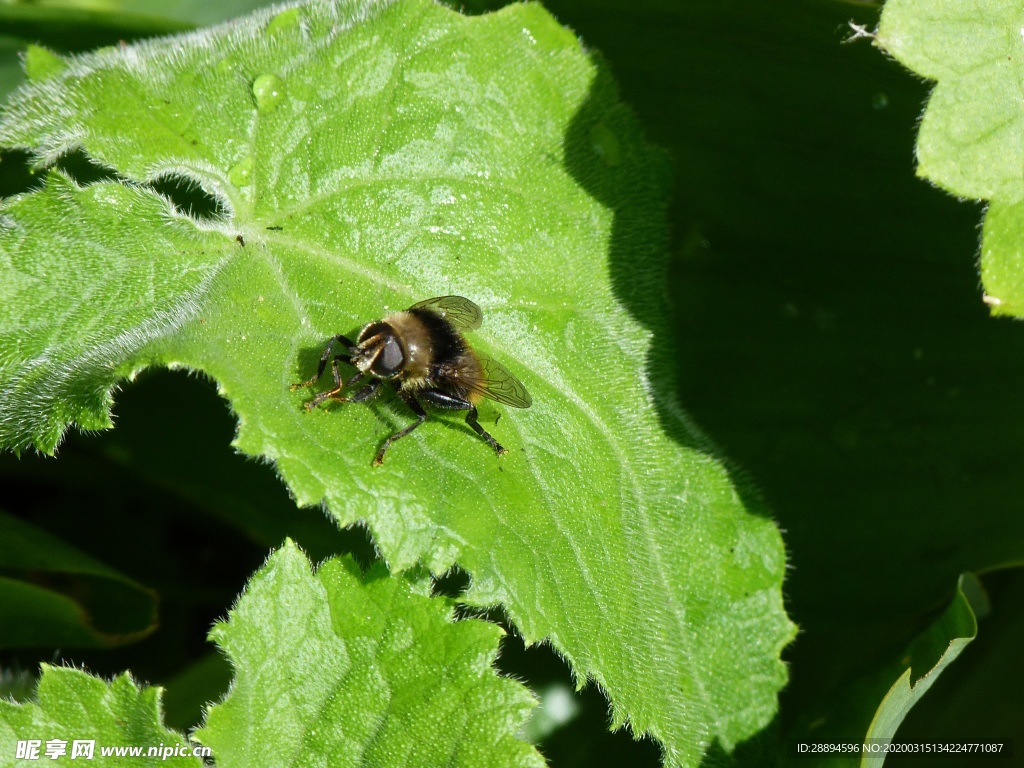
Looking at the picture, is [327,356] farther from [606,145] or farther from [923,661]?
[923,661]

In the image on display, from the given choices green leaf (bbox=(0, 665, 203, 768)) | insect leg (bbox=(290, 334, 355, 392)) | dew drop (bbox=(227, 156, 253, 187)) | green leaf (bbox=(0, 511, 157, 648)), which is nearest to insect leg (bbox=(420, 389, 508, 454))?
insect leg (bbox=(290, 334, 355, 392))

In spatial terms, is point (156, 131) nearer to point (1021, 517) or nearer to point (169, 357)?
Answer: point (169, 357)

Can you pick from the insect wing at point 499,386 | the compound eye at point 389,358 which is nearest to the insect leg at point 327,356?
the compound eye at point 389,358

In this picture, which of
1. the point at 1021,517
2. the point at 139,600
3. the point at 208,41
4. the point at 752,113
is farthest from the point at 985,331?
the point at 139,600

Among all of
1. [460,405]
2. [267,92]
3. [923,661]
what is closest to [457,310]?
[460,405]

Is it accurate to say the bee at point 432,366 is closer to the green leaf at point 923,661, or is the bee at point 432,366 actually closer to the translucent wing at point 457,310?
the translucent wing at point 457,310

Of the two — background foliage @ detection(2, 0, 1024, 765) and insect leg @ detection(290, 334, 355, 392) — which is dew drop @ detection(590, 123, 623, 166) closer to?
background foliage @ detection(2, 0, 1024, 765)
